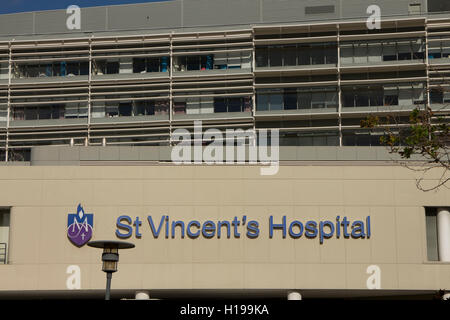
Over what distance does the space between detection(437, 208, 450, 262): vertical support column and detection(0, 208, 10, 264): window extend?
20816mm

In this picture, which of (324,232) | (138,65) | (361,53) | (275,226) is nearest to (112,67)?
(138,65)

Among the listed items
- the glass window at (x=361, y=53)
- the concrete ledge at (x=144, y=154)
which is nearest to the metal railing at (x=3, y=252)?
the concrete ledge at (x=144, y=154)

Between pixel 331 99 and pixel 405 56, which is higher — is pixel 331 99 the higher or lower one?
the lower one

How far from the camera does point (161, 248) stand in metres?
37.8

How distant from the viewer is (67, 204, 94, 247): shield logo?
37.8m

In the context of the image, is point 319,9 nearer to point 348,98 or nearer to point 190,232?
point 348,98

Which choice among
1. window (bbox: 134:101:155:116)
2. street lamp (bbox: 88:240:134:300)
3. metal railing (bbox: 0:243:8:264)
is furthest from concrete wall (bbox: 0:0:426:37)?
street lamp (bbox: 88:240:134:300)

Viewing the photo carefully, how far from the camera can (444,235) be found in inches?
1475

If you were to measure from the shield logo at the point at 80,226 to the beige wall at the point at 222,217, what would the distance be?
0.31m

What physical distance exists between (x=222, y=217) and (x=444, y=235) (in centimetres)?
1057

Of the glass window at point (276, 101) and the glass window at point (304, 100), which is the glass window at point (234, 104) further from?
the glass window at point (304, 100)

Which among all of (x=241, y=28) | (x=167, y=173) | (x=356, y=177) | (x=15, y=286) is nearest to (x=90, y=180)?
(x=167, y=173)
